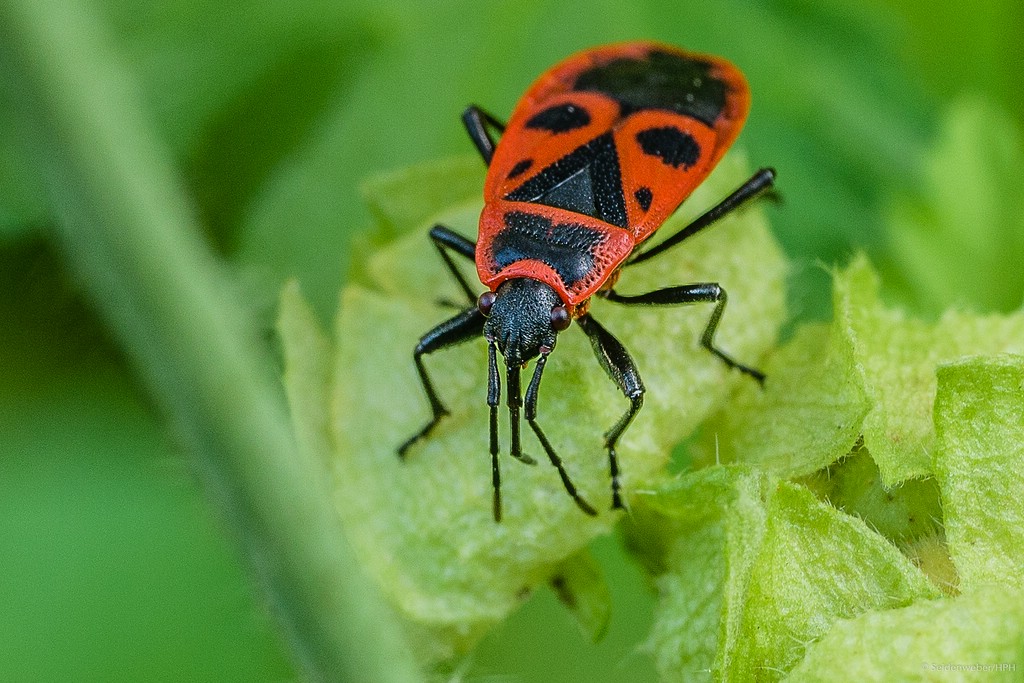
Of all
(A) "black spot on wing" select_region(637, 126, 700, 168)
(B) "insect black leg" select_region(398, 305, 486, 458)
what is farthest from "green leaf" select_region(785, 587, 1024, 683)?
(A) "black spot on wing" select_region(637, 126, 700, 168)

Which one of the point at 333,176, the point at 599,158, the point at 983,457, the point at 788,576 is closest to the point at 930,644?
the point at 788,576

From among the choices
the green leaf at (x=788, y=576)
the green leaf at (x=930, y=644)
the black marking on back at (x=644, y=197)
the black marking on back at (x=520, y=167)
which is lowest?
the green leaf at (x=930, y=644)

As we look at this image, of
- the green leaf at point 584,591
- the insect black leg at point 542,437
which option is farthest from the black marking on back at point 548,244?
the green leaf at point 584,591

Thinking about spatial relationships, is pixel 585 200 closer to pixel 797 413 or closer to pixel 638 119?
pixel 638 119

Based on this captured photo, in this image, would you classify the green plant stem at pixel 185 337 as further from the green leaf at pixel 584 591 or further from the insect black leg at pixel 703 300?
the insect black leg at pixel 703 300

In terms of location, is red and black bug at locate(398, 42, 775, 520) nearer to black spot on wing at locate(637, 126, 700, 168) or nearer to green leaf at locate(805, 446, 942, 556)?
black spot on wing at locate(637, 126, 700, 168)

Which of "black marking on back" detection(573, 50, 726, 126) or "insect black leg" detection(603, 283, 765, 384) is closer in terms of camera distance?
"insect black leg" detection(603, 283, 765, 384)

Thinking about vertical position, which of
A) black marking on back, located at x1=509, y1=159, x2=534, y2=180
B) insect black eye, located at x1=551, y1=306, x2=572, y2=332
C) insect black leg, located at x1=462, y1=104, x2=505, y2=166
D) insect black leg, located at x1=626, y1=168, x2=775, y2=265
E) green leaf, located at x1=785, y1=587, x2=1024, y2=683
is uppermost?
insect black leg, located at x1=462, y1=104, x2=505, y2=166
